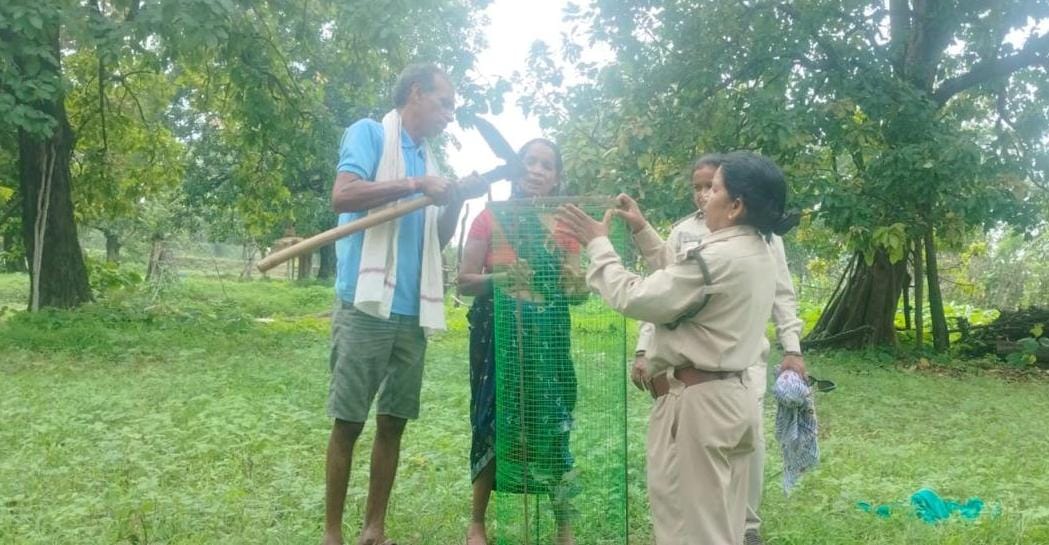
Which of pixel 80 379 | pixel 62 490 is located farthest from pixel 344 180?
pixel 80 379

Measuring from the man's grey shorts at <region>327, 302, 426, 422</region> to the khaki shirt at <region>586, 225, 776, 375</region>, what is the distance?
84 centimetres

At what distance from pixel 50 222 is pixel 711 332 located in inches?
390

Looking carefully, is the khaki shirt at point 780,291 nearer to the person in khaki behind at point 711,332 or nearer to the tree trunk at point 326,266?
the person in khaki behind at point 711,332

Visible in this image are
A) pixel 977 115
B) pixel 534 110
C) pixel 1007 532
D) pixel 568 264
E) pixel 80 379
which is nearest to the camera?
pixel 568 264

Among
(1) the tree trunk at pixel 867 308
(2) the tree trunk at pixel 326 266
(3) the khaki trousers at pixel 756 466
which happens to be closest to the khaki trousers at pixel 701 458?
(3) the khaki trousers at pixel 756 466

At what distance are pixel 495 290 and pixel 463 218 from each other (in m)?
0.32

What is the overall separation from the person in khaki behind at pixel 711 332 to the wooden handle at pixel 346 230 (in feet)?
2.24

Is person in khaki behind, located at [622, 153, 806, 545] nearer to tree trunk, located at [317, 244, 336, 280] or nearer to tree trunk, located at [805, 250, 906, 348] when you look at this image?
tree trunk, located at [805, 250, 906, 348]

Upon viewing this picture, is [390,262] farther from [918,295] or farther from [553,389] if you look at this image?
[918,295]

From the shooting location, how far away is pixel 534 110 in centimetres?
1009

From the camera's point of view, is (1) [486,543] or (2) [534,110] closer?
(1) [486,543]

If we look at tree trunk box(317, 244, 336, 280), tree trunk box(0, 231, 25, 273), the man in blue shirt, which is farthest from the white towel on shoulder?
tree trunk box(317, 244, 336, 280)

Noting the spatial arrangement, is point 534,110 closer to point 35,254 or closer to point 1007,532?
point 35,254

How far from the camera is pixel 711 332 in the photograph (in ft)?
8.23
